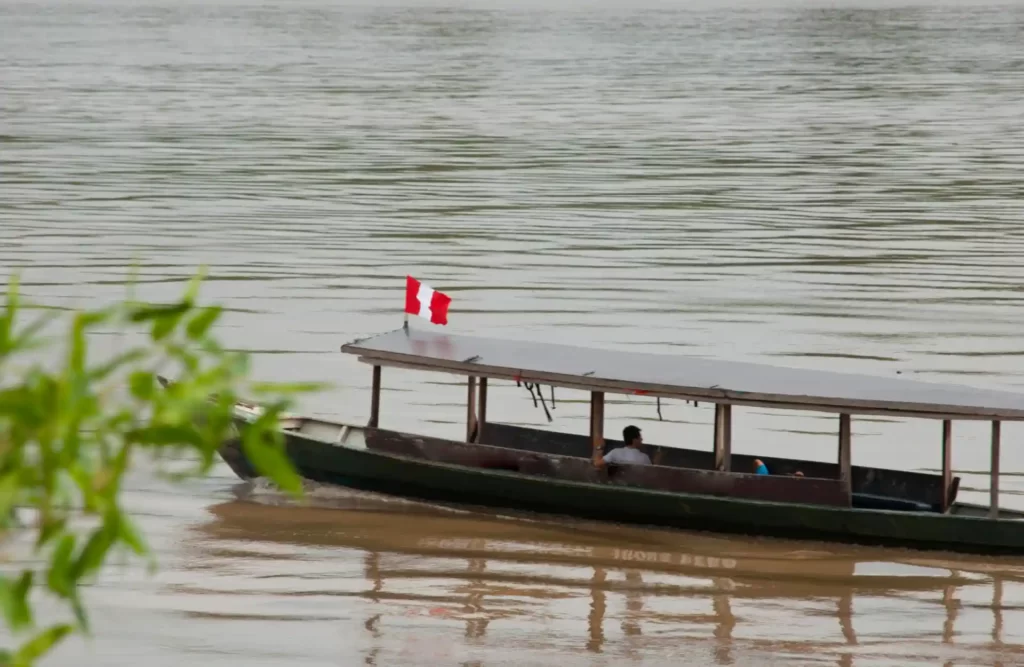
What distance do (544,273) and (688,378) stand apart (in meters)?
14.6

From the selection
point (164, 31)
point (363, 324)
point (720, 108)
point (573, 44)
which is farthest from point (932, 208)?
point (164, 31)

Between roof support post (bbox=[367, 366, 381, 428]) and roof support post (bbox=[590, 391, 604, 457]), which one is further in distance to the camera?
roof support post (bbox=[367, 366, 381, 428])

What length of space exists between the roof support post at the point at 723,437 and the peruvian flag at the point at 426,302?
3.01 metres

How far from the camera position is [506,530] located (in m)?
16.8

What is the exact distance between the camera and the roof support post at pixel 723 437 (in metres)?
16.3

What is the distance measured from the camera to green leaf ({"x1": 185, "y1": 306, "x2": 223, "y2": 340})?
11.4 feet

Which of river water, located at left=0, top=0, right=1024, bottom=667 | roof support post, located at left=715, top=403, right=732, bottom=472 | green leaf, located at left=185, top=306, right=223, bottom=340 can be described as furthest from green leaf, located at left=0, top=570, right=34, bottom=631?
roof support post, located at left=715, top=403, right=732, bottom=472

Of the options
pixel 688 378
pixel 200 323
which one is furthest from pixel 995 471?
pixel 200 323

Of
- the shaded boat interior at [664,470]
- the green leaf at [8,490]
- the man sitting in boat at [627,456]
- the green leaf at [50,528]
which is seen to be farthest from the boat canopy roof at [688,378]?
the green leaf at [8,490]

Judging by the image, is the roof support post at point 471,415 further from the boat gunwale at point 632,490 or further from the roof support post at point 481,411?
the boat gunwale at point 632,490

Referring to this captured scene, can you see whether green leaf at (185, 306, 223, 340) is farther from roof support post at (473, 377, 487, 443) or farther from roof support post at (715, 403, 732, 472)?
roof support post at (473, 377, 487, 443)

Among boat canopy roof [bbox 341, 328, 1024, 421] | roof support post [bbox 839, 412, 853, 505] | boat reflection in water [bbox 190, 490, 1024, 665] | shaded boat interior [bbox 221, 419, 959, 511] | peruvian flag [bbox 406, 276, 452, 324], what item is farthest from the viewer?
peruvian flag [bbox 406, 276, 452, 324]

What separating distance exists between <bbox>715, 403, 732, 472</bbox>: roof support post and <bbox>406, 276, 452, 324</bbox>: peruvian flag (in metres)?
3.01

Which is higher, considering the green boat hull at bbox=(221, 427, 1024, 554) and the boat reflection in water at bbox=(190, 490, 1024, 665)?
the green boat hull at bbox=(221, 427, 1024, 554)
